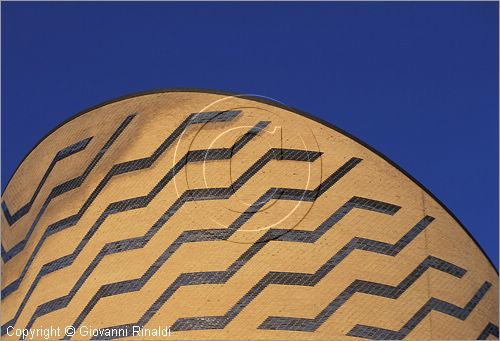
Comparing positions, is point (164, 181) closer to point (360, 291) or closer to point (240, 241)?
point (240, 241)

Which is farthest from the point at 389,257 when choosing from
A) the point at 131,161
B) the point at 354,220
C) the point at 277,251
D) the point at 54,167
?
the point at 54,167

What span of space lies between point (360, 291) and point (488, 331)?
2774mm

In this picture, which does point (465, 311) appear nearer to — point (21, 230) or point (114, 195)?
point (114, 195)

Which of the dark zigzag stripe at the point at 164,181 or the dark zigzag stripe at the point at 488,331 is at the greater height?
the dark zigzag stripe at the point at 164,181

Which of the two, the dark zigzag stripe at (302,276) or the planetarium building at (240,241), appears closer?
the dark zigzag stripe at (302,276)

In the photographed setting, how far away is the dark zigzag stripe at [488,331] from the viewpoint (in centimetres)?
1691

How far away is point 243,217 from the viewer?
16641 mm

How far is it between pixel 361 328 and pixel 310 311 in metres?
0.97

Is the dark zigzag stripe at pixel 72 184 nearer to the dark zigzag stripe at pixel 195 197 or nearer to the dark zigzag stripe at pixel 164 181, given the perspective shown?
the dark zigzag stripe at pixel 164 181

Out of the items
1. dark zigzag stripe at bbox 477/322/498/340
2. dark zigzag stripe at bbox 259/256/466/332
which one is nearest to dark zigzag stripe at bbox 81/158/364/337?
dark zigzag stripe at bbox 259/256/466/332

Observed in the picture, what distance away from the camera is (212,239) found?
16562mm

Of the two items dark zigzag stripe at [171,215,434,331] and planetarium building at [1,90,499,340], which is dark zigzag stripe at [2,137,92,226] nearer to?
planetarium building at [1,90,499,340]

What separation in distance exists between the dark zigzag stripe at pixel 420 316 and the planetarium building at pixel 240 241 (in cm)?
2

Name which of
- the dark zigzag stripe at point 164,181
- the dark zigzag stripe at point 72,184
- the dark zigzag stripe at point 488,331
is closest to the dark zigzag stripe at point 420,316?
the dark zigzag stripe at point 488,331
